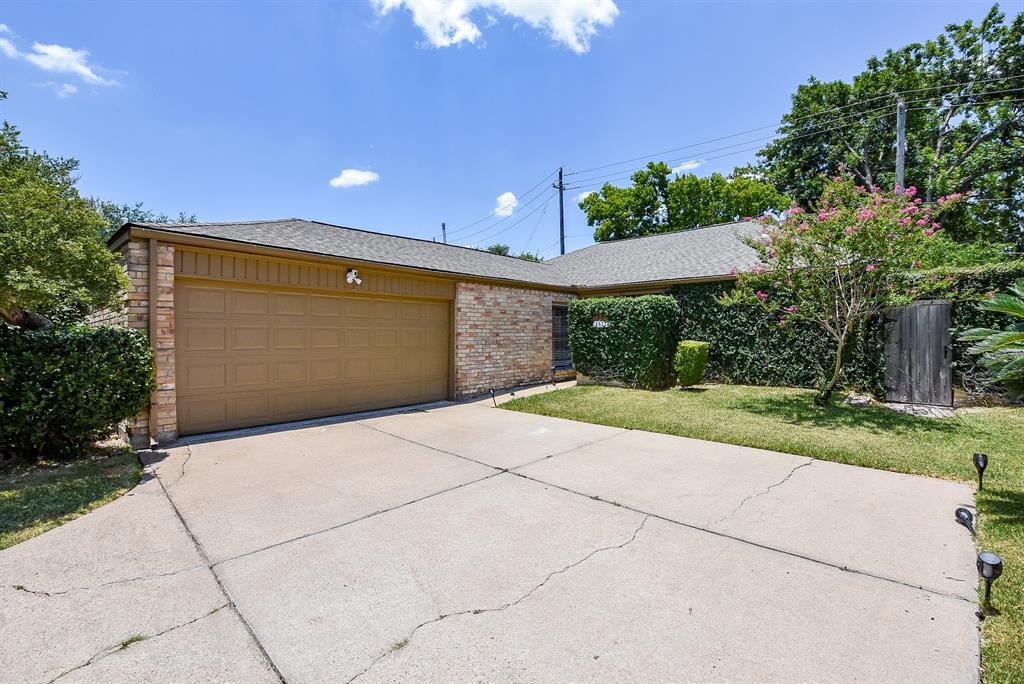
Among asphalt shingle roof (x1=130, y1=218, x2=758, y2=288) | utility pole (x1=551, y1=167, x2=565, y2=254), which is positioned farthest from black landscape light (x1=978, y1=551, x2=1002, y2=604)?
utility pole (x1=551, y1=167, x2=565, y2=254)

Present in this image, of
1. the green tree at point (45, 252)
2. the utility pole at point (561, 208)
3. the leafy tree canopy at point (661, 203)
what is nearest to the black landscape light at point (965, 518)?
the green tree at point (45, 252)

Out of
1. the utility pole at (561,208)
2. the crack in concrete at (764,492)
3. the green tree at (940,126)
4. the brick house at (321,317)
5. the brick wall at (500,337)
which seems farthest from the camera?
the utility pole at (561,208)

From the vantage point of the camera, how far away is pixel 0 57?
7.07 meters

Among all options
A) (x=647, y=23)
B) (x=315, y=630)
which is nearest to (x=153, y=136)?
(x=647, y=23)

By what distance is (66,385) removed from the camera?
482 centimetres

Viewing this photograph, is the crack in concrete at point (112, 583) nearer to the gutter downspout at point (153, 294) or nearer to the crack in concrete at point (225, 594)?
the crack in concrete at point (225, 594)

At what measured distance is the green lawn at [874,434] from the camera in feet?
8.13

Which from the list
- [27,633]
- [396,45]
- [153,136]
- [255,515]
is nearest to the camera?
[27,633]

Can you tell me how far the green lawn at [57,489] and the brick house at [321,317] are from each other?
1007 mm

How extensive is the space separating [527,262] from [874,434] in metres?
10.6

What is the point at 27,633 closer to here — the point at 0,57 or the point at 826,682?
the point at 826,682

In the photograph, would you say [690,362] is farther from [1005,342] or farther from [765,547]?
[765,547]

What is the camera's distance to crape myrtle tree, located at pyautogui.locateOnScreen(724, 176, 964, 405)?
23.2 ft

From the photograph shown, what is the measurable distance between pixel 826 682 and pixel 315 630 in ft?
7.63
